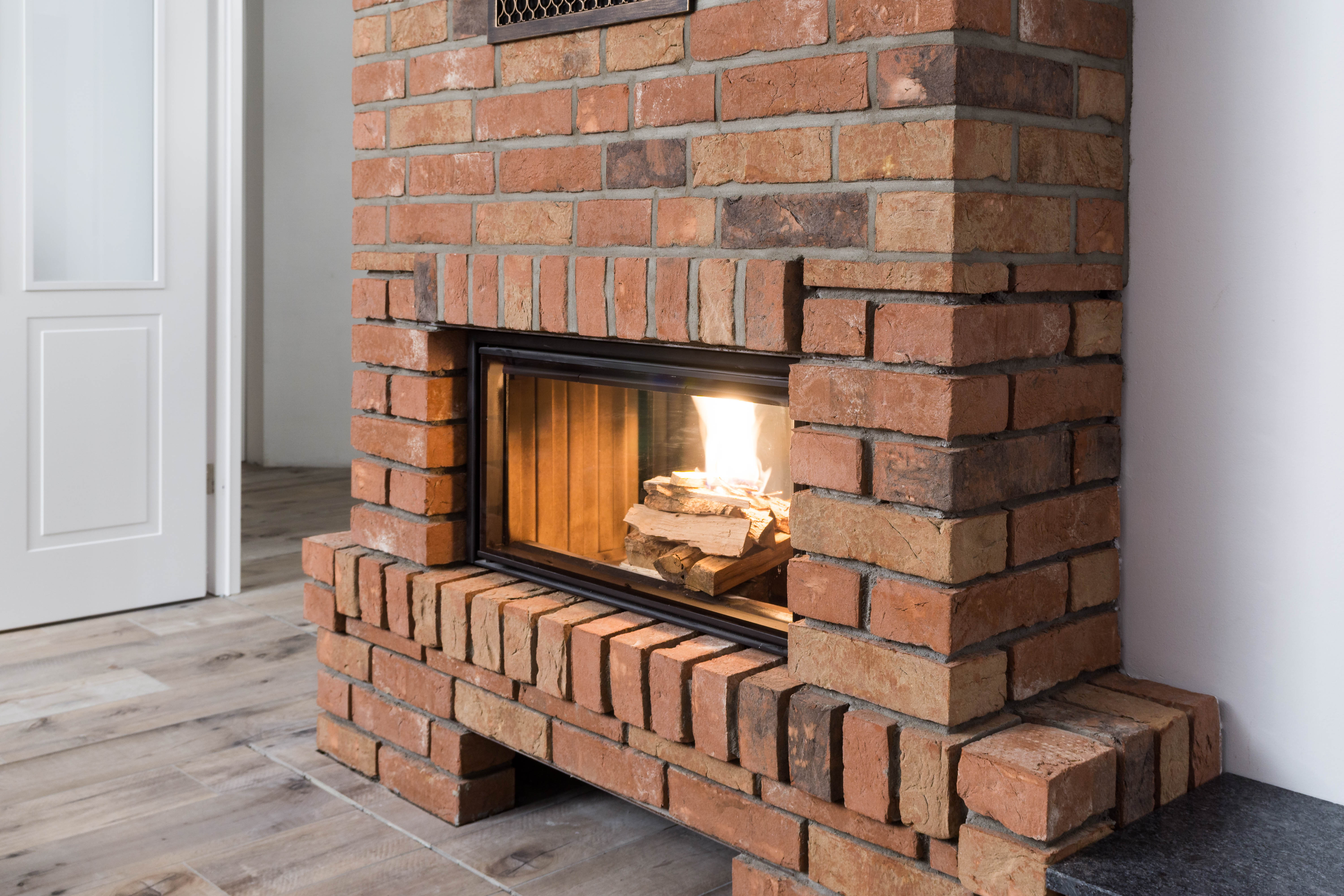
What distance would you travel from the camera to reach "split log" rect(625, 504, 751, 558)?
1762mm

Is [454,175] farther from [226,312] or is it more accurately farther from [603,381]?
[226,312]

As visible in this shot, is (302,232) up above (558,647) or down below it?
above

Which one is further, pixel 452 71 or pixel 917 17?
pixel 452 71

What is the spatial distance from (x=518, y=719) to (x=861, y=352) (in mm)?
864

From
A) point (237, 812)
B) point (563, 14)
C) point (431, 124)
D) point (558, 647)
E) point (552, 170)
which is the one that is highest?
point (563, 14)

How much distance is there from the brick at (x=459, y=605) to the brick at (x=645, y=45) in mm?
824

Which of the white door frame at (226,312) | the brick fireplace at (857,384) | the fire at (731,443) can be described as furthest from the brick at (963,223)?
the white door frame at (226,312)

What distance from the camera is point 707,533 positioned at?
179cm

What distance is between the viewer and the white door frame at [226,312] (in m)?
3.31

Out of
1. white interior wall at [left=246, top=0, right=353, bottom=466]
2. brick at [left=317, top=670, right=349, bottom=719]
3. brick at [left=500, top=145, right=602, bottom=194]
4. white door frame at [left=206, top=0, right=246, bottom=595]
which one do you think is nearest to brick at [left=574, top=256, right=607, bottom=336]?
brick at [left=500, top=145, right=602, bottom=194]

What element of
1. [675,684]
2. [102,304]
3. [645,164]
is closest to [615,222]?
[645,164]

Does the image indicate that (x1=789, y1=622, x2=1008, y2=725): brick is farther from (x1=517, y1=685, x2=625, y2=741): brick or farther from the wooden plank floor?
the wooden plank floor

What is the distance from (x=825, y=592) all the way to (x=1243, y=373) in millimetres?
562

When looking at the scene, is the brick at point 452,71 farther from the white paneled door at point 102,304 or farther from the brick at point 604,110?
the white paneled door at point 102,304
